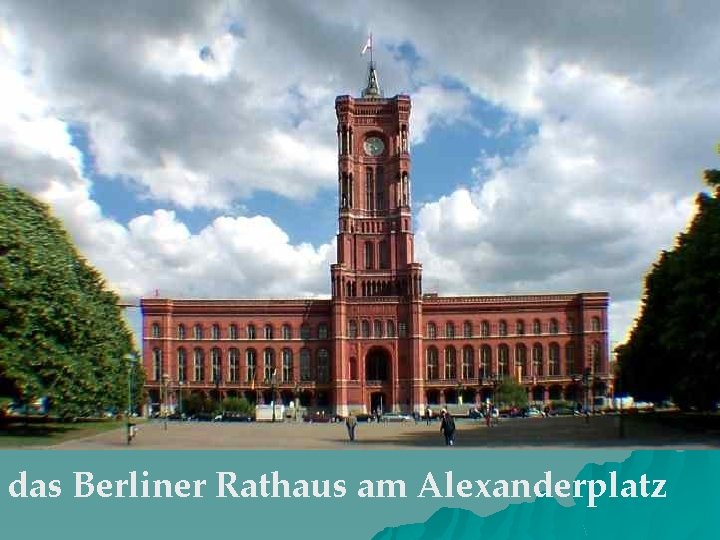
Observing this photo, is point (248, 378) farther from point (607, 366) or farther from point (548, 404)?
point (607, 366)

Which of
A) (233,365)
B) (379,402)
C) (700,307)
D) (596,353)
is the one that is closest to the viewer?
(700,307)

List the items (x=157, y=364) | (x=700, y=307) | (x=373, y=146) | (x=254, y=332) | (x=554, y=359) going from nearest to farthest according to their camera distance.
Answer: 1. (x=700, y=307)
2. (x=157, y=364)
3. (x=554, y=359)
4. (x=254, y=332)
5. (x=373, y=146)

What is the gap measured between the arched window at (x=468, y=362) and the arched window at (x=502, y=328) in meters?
4.60

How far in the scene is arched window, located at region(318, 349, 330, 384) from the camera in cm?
10009

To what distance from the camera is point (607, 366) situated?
98750 millimetres

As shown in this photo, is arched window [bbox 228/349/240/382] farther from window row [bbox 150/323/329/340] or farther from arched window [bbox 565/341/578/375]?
arched window [bbox 565/341/578/375]

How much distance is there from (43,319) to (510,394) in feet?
206

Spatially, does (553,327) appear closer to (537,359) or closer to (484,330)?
(537,359)

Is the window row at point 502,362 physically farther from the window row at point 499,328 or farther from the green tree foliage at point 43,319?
the green tree foliage at point 43,319

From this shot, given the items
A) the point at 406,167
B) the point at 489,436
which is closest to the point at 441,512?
the point at 489,436

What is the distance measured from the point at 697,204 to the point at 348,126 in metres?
68.5

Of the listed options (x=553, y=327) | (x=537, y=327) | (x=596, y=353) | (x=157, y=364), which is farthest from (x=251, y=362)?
(x=596, y=353)

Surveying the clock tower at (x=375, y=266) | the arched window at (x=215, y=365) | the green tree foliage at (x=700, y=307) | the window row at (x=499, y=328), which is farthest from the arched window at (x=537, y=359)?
the green tree foliage at (x=700, y=307)

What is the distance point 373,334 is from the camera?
9725 centimetres
